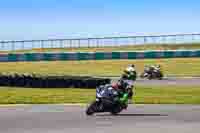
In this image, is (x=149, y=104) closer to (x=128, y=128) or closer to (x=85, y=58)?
(x=128, y=128)

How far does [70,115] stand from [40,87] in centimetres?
1254

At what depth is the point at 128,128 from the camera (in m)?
15.0

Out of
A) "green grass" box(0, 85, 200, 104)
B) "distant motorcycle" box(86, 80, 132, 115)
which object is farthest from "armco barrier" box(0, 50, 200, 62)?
"distant motorcycle" box(86, 80, 132, 115)

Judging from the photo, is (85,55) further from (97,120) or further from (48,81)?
(97,120)

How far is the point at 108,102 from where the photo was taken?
1812 cm

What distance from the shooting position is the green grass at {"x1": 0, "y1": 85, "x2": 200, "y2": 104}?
23.4 meters

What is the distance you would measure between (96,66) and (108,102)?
4177 cm

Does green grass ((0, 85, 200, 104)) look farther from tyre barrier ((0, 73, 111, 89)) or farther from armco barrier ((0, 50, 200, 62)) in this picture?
armco barrier ((0, 50, 200, 62))

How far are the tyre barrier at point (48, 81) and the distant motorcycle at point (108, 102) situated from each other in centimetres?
1084

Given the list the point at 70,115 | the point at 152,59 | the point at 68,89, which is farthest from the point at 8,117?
the point at 152,59

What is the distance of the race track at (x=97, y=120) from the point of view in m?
14.7

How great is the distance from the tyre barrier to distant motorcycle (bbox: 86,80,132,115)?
10.8m

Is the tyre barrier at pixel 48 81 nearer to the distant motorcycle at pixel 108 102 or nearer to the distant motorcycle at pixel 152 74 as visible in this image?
the distant motorcycle at pixel 108 102

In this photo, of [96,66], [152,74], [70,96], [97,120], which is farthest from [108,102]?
[96,66]
